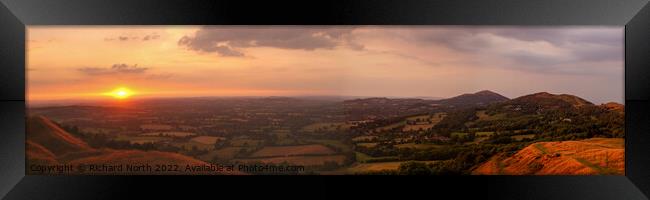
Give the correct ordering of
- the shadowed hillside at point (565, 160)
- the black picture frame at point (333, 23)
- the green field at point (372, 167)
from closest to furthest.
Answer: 1. the black picture frame at point (333, 23)
2. the shadowed hillside at point (565, 160)
3. the green field at point (372, 167)

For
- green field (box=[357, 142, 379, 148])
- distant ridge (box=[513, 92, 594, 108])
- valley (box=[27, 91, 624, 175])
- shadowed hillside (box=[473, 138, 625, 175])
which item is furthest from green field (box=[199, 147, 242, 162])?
distant ridge (box=[513, 92, 594, 108])

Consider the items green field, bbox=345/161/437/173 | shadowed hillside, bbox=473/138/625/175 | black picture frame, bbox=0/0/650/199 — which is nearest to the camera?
black picture frame, bbox=0/0/650/199

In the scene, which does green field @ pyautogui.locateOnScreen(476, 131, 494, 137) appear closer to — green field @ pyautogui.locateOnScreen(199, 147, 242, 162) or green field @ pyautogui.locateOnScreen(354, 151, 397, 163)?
green field @ pyautogui.locateOnScreen(354, 151, 397, 163)

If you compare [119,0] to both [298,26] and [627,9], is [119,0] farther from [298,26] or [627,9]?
[627,9]

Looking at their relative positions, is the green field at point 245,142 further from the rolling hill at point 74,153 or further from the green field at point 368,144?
the green field at point 368,144

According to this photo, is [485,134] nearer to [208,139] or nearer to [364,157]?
[364,157]

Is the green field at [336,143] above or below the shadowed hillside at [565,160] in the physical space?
above

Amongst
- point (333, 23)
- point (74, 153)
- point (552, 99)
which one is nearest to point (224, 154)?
point (74, 153)

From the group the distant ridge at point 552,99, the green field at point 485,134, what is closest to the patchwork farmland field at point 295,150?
the green field at point 485,134
